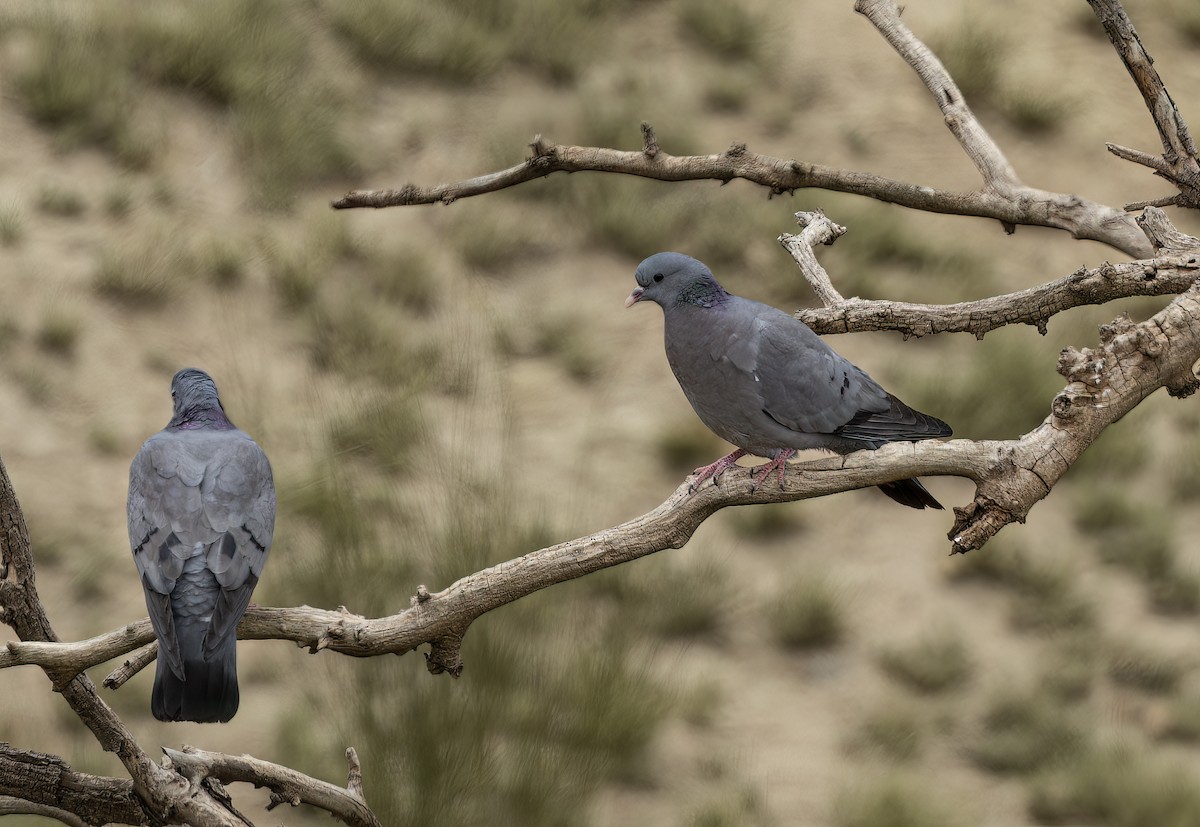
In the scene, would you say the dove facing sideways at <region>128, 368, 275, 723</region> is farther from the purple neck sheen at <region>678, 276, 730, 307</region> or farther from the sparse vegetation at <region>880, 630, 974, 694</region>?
the sparse vegetation at <region>880, 630, 974, 694</region>

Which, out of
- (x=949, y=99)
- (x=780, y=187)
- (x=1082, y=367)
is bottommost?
(x=1082, y=367)

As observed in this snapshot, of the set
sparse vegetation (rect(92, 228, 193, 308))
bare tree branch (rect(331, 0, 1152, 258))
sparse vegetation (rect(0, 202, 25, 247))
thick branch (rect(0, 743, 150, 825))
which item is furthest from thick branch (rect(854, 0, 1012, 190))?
sparse vegetation (rect(0, 202, 25, 247))

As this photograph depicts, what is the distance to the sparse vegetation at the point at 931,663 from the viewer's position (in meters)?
4.67

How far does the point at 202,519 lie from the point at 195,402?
41cm

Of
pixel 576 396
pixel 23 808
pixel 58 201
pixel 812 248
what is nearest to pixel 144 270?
pixel 58 201

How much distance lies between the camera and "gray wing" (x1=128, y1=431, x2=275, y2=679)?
2.31 meters

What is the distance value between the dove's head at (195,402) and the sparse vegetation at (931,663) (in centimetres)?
279

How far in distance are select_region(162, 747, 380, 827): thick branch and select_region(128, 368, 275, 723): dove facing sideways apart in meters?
0.18

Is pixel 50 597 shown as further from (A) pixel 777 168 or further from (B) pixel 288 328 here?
(A) pixel 777 168

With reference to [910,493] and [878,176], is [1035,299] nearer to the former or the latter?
[910,493]

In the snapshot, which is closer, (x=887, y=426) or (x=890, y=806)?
(x=887, y=426)

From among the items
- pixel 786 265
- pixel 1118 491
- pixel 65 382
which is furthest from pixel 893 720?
pixel 65 382

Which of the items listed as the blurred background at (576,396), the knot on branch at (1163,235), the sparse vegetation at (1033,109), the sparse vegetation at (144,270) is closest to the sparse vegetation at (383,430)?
the blurred background at (576,396)

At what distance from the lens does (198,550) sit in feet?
7.79
